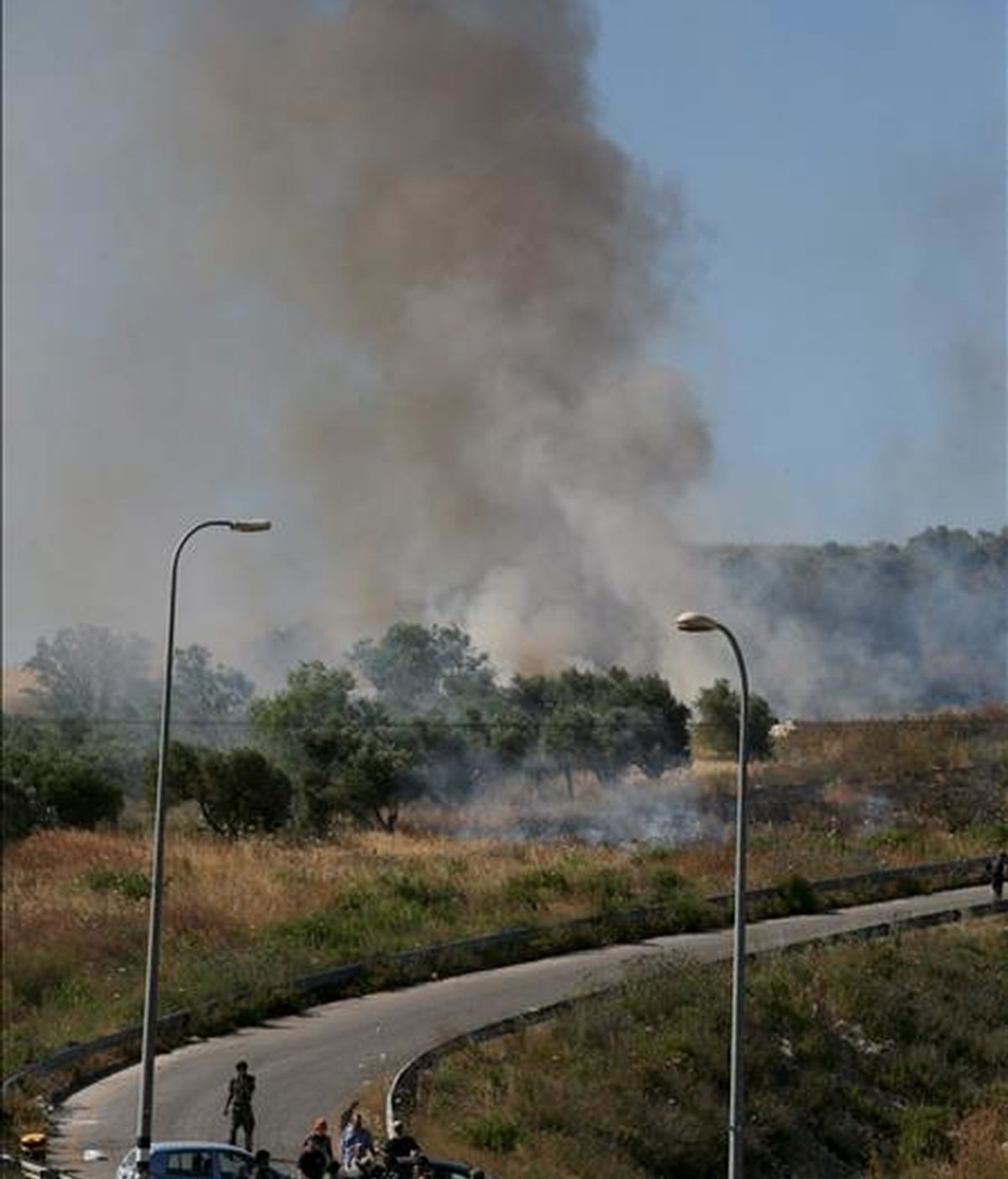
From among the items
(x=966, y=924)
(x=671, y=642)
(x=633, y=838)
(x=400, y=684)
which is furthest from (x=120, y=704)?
(x=966, y=924)

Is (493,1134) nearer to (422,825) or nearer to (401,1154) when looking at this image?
(401,1154)

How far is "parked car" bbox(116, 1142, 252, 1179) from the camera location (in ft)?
90.4

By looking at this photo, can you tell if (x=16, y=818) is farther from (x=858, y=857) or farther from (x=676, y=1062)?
(x=676, y=1062)

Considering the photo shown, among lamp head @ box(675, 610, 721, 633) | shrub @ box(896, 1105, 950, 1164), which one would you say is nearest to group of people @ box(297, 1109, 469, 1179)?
lamp head @ box(675, 610, 721, 633)

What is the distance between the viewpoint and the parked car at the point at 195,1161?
27.6 m

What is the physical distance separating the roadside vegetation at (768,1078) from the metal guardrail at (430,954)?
14.8ft

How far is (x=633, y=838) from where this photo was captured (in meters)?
60.6

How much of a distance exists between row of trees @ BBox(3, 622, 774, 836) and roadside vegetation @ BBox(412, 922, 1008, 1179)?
85.6 ft

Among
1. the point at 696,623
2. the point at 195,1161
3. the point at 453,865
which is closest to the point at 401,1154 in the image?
the point at 195,1161

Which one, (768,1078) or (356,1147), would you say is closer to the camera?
(356,1147)

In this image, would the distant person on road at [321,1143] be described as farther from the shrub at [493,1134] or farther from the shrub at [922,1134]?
the shrub at [922,1134]

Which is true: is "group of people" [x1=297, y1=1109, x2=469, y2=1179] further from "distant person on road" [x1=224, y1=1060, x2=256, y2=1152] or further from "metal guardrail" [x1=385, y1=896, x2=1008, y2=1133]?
"metal guardrail" [x1=385, y1=896, x2=1008, y2=1133]

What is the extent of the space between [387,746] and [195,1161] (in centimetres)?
4203

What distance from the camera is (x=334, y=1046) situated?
3759 cm
